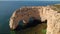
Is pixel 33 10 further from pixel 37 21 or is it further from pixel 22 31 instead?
pixel 22 31

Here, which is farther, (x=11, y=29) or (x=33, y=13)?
(x=33, y=13)

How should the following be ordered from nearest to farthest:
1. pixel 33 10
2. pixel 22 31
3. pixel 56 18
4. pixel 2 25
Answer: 1. pixel 56 18
2. pixel 22 31
3. pixel 2 25
4. pixel 33 10

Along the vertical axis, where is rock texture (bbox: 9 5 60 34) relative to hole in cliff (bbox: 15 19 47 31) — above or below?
above

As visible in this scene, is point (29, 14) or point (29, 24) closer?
point (29, 24)

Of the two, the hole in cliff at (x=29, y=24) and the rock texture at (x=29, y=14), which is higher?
the rock texture at (x=29, y=14)

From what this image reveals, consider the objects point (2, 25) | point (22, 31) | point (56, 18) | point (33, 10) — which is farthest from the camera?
point (33, 10)

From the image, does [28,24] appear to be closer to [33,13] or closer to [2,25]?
[33,13]

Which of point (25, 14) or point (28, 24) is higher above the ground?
point (25, 14)

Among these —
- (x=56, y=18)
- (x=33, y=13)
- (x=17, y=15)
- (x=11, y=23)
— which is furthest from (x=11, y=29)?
(x=56, y=18)

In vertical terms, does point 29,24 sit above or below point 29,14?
below
